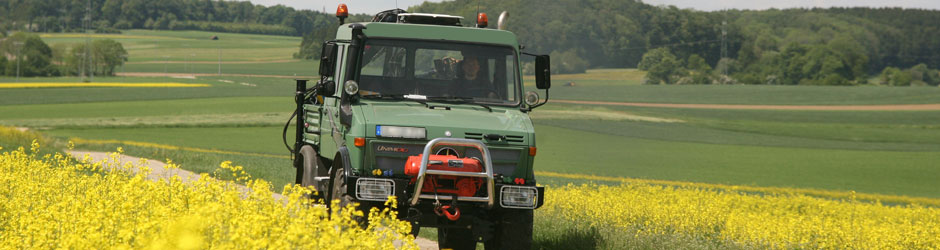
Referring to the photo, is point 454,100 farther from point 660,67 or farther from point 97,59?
point 97,59

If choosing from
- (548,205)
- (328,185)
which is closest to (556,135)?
(548,205)

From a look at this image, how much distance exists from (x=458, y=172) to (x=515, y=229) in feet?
4.71

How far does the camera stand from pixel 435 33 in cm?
1105

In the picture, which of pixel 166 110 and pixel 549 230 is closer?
pixel 549 230

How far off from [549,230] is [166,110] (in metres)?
54.7

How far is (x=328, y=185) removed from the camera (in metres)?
11.0

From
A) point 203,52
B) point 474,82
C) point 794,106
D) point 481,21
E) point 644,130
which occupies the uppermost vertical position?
point 481,21

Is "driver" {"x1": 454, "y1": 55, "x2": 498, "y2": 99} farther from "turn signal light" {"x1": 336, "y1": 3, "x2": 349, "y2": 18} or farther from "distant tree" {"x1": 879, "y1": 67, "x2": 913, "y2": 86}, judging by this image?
"distant tree" {"x1": 879, "y1": 67, "x2": 913, "y2": 86}

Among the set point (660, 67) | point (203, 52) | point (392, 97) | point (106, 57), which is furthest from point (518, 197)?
point (203, 52)

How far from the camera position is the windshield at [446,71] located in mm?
10961

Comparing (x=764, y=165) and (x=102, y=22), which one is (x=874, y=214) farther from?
(x=102, y=22)

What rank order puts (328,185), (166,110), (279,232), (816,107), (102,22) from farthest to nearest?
1. (102,22)
2. (816,107)
3. (166,110)
4. (328,185)
5. (279,232)

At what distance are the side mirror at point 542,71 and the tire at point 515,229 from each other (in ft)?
5.04

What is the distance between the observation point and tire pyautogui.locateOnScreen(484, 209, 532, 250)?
34.1ft
